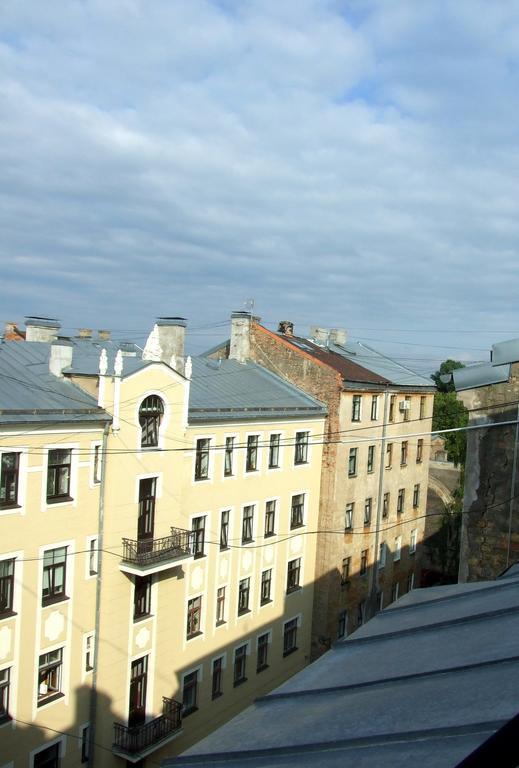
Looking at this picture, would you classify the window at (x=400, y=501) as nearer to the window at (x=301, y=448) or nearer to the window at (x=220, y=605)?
the window at (x=301, y=448)

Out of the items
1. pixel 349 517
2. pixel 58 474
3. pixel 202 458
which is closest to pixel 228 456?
pixel 202 458

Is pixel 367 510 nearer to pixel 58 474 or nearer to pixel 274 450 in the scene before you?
pixel 274 450

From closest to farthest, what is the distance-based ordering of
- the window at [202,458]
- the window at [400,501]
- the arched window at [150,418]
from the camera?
the arched window at [150,418]
the window at [202,458]
the window at [400,501]

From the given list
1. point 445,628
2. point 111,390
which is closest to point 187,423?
point 111,390

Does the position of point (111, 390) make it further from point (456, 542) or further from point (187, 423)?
point (456, 542)

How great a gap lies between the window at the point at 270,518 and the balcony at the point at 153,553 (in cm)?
533

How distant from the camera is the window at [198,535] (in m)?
25.3

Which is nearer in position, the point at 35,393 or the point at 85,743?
the point at 35,393

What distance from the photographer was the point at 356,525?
32.8m

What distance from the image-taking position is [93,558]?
2152 centimetres

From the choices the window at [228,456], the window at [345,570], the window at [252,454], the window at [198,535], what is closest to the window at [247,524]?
the window at [252,454]

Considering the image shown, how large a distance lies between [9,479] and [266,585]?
13.6 metres

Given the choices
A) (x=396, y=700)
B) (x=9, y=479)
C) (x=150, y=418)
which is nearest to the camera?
(x=396, y=700)

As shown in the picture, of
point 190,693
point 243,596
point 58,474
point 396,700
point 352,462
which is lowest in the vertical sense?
point 190,693
